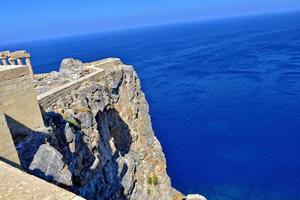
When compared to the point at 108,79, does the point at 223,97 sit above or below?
below

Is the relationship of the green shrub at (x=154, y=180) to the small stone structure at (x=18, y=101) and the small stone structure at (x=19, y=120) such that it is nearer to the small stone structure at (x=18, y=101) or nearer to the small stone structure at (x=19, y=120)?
the small stone structure at (x=19, y=120)

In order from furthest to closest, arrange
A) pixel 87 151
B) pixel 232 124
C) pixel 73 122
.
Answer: pixel 232 124
pixel 87 151
pixel 73 122

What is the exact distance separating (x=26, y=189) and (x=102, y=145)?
18386 mm

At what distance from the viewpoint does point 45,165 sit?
12.1 metres

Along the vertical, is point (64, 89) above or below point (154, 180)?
above

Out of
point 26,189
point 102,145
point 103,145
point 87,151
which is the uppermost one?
point 26,189

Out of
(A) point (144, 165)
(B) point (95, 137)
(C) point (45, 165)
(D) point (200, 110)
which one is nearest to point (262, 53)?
(D) point (200, 110)

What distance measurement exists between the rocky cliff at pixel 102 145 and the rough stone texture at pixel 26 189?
5012 mm

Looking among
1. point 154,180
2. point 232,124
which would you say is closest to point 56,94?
point 154,180

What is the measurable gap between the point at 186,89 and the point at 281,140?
110ft

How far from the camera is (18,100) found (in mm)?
15273

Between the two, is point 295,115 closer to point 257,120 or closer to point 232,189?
point 257,120

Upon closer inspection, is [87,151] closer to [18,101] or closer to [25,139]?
[25,139]

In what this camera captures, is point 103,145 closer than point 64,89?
No
